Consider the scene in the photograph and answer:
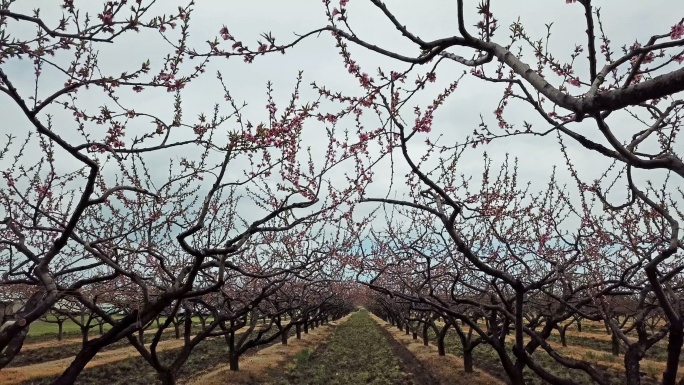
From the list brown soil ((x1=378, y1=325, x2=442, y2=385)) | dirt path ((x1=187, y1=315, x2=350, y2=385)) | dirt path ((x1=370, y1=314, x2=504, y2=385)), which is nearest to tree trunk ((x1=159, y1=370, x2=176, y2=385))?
dirt path ((x1=187, y1=315, x2=350, y2=385))

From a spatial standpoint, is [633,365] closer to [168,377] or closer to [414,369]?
[168,377]

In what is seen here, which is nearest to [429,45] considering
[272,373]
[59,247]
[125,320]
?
[59,247]

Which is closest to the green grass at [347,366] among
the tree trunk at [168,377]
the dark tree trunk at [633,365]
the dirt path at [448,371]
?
the dirt path at [448,371]

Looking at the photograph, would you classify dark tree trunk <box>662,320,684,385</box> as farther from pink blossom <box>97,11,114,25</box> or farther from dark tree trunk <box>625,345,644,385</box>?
pink blossom <box>97,11,114,25</box>

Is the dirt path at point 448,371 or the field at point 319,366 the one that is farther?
the field at point 319,366

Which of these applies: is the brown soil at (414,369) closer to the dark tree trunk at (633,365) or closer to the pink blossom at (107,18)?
the dark tree trunk at (633,365)

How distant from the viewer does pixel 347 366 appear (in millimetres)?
22250

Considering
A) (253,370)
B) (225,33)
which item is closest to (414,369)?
(253,370)

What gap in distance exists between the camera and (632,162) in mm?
3240

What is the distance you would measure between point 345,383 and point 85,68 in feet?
51.7

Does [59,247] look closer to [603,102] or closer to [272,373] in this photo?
Answer: [603,102]

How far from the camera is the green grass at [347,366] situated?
60.0 ft

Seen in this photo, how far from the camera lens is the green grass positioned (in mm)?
18281

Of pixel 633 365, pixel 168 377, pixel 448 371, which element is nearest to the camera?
pixel 633 365
